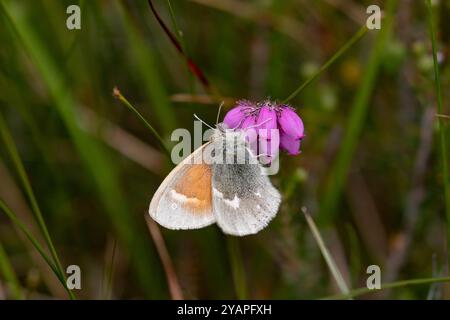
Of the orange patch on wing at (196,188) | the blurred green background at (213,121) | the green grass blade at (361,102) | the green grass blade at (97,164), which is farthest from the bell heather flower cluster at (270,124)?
the green grass blade at (97,164)

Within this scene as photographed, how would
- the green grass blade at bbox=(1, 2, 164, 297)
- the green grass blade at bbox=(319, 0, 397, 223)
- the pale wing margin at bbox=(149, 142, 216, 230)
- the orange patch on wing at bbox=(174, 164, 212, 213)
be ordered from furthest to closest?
the green grass blade at bbox=(1, 2, 164, 297) → the green grass blade at bbox=(319, 0, 397, 223) → the orange patch on wing at bbox=(174, 164, 212, 213) → the pale wing margin at bbox=(149, 142, 216, 230)

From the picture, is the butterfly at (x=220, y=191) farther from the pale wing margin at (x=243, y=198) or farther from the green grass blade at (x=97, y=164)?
the green grass blade at (x=97, y=164)

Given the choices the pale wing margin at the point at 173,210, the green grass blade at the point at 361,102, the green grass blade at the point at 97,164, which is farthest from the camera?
the green grass blade at the point at 97,164

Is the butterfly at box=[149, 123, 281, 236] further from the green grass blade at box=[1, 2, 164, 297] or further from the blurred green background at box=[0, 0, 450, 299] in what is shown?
the green grass blade at box=[1, 2, 164, 297]

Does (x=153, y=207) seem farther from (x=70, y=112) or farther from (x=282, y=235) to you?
(x=70, y=112)

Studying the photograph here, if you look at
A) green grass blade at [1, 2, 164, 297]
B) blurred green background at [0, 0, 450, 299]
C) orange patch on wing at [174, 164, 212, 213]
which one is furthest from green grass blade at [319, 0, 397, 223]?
green grass blade at [1, 2, 164, 297]
